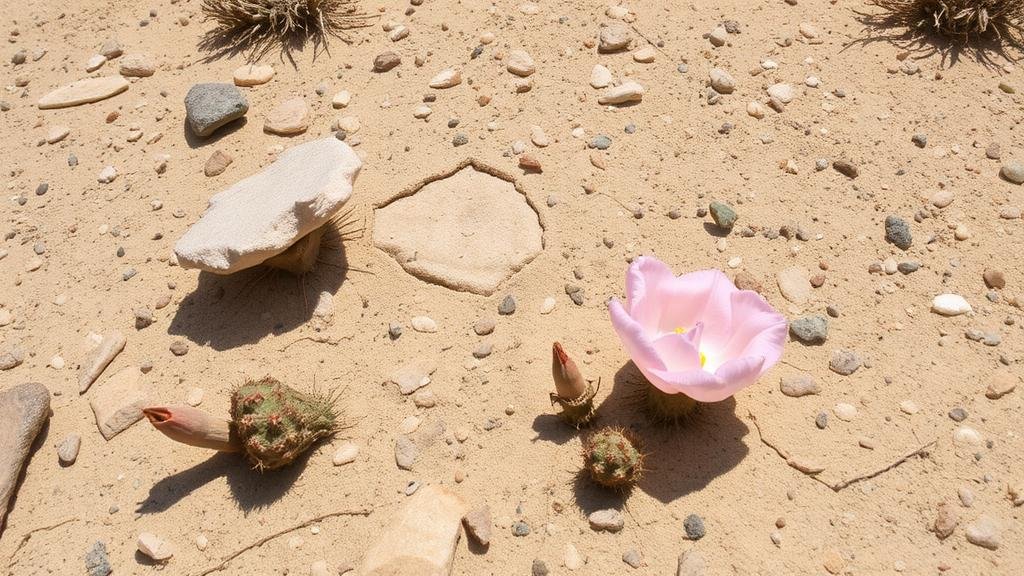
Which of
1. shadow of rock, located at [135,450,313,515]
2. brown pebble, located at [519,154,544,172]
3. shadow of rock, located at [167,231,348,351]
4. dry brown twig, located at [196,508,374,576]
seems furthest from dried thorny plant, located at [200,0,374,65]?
dry brown twig, located at [196,508,374,576]

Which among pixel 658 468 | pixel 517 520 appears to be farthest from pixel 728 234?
pixel 517 520

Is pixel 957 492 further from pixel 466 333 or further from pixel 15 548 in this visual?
pixel 15 548

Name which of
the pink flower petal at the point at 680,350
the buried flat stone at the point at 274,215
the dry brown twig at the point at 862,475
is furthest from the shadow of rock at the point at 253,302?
the dry brown twig at the point at 862,475

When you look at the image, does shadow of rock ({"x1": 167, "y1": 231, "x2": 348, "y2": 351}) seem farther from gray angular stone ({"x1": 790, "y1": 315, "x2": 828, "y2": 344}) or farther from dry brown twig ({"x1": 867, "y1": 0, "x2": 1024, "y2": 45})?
dry brown twig ({"x1": 867, "y1": 0, "x2": 1024, "y2": 45})

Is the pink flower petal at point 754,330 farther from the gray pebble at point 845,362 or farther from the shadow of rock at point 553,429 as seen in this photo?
the shadow of rock at point 553,429

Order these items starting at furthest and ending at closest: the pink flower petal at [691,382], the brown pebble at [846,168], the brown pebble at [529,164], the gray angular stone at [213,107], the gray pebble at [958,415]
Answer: the gray angular stone at [213,107] < the brown pebble at [529,164] < the brown pebble at [846,168] < the gray pebble at [958,415] < the pink flower petal at [691,382]
